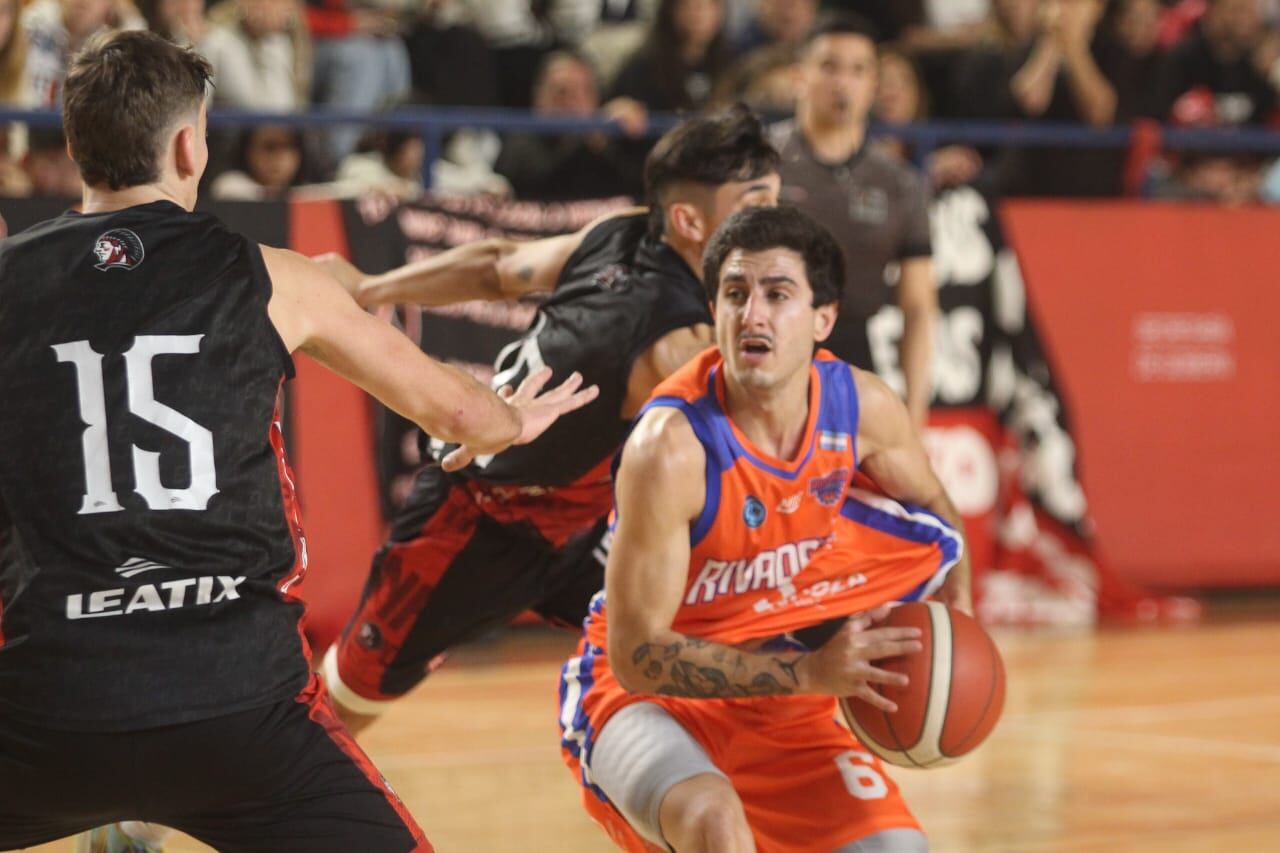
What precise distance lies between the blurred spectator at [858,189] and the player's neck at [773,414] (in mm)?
2792

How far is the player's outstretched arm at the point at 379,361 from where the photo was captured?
307 centimetres

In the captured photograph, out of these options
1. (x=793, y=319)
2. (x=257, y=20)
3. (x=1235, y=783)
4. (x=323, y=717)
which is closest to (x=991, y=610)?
(x=1235, y=783)

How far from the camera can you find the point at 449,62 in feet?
Answer: 31.8

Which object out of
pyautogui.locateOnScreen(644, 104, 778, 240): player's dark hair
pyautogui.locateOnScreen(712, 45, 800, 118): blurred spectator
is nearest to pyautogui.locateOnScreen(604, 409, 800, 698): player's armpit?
pyautogui.locateOnScreen(644, 104, 778, 240): player's dark hair

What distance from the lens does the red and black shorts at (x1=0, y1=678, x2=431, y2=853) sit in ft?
9.41

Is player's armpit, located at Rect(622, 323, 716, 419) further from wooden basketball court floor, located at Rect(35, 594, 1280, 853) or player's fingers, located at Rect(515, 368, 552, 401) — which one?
wooden basketball court floor, located at Rect(35, 594, 1280, 853)

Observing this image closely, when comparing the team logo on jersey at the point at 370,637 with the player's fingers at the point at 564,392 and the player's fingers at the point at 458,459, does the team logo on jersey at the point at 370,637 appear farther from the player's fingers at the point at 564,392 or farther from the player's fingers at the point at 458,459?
the player's fingers at the point at 564,392

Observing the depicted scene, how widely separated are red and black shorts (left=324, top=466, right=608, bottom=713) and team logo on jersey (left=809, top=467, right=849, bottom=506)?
1.07 m

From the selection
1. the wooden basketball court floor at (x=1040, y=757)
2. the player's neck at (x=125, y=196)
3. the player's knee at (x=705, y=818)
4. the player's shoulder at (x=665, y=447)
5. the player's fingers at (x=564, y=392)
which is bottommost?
the wooden basketball court floor at (x=1040, y=757)

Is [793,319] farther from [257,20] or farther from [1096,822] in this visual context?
[257,20]

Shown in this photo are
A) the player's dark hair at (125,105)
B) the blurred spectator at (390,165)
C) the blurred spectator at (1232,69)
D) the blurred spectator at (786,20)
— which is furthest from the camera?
the blurred spectator at (1232,69)

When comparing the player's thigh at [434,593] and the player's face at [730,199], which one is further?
the player's thigh at [434,593]

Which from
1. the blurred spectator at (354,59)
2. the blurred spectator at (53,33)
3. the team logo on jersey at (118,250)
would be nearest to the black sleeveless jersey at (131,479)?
the team logo on jersey at (118,250)

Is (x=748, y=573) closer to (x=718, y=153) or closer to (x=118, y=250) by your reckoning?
(x=718, y=153)
